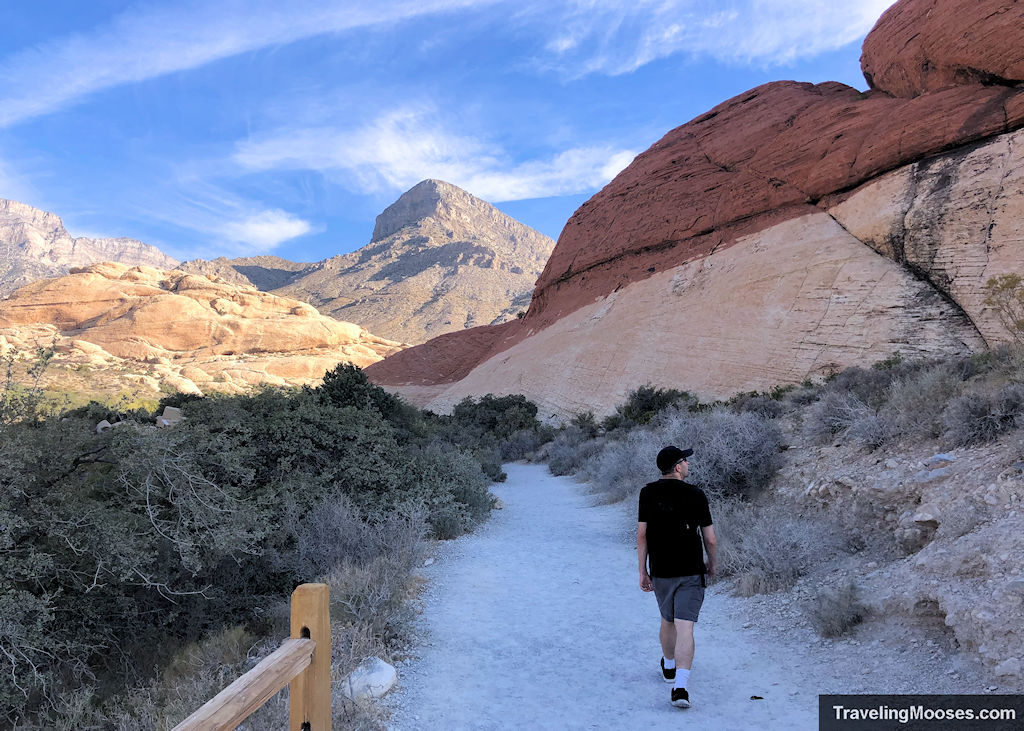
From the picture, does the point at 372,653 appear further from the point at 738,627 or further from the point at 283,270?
the point at 283,270

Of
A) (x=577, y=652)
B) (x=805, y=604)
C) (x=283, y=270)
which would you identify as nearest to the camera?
(x=577, y=652)

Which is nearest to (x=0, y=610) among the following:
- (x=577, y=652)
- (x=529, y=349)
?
(x=577, y=652)

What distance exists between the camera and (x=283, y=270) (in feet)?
397

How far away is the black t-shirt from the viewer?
3.88 m

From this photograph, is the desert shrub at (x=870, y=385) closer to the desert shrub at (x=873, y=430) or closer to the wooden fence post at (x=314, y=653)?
the desert shrub at (x=873, y=430)

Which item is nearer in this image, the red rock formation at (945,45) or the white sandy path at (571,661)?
the white sandy path at (571,661)

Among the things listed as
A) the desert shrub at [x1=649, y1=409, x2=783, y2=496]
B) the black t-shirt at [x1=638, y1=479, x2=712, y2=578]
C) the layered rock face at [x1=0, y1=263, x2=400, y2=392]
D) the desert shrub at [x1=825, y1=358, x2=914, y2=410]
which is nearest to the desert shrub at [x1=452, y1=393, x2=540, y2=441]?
the desert shrub at [x1=825, y1=358, x2=914, y2=410]

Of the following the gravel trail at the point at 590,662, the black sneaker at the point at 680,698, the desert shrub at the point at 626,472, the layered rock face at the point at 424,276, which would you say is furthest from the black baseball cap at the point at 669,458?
the layered rock face at the point at 424,276

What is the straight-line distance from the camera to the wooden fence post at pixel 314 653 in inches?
87.9

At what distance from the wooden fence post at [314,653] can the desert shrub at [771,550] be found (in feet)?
14.9

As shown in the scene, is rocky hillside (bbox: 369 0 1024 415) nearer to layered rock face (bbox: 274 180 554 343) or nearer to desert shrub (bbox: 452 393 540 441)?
desert shrub (bbox: 452 393 540 441)

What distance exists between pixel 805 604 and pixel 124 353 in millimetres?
59333

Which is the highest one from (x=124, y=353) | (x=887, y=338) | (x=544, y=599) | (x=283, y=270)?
(x=283, y=270)

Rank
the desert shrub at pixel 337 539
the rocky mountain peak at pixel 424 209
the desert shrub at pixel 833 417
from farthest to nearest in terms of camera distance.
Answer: the rocky mountain peak at pixel 424 209, the desert shrub at pixel 833 417, the desert shrub at pixel 337 539
